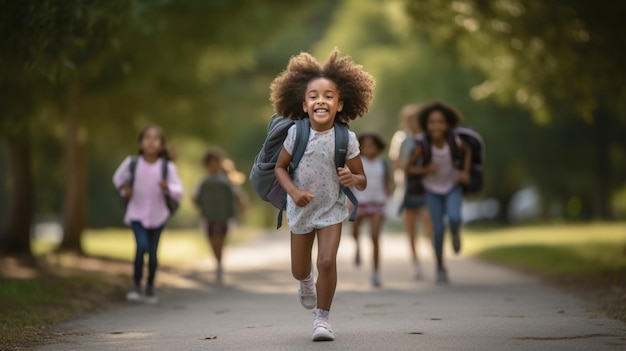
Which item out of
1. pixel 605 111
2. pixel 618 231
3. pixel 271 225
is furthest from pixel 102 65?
pixel 271 225

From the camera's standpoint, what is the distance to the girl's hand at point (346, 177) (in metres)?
7.40

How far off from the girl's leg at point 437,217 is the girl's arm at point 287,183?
207 inches

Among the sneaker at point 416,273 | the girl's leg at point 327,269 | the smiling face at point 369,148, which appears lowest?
the sneaker at point 416,273

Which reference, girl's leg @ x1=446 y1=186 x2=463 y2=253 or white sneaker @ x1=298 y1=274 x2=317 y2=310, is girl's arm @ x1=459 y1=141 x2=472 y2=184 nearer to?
girl's leg @ x1=446 y1=186 x2=463 y2=253

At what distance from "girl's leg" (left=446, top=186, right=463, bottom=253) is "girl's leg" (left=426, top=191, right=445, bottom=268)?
0.15 m

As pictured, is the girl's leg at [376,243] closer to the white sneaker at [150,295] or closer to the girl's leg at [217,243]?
the girl's leg at [217,243]

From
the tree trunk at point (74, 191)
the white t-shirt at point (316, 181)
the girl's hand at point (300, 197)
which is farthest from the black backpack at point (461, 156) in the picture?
the tree trunk at point (74, 191)

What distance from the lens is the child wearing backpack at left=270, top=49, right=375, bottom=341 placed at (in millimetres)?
7410

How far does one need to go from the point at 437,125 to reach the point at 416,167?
589 mm

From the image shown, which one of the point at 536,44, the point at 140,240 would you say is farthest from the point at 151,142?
the point at 536,44

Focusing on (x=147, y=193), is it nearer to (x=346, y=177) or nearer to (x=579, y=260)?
(x=346, y=177)

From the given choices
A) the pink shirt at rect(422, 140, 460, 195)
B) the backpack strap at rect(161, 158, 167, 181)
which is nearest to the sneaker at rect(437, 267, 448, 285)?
the pink shirt at rect(422, 140, 460, 195)

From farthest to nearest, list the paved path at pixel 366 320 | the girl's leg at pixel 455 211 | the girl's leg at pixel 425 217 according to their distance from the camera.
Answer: the girl's leg at pixel 425 217 → the girl's leg at pixel 455 211 → the paved path at pixel 366 320

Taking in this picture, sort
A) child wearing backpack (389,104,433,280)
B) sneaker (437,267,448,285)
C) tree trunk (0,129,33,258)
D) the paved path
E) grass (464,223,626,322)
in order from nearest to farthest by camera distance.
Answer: the paved path < grass (464,223,626,322) < sneaker (437,267,448,285) < child wearing backpack (389,104,433,280) < tree trunk (0,129,33,258)
